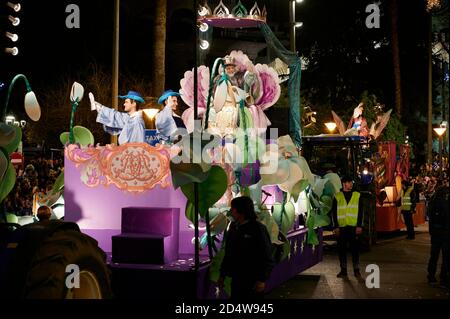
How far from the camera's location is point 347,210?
42.4 feet

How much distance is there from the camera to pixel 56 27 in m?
35.5

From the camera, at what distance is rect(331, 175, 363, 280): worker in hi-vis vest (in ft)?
42.3

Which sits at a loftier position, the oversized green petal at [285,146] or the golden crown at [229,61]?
the golden crown at [229,61]

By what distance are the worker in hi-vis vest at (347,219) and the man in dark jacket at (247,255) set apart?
600 cm

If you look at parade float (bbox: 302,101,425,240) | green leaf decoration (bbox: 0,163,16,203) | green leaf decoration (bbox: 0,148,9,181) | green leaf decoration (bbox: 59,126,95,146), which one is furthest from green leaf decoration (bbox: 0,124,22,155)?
parade float (bbox: 302,101,425,240)

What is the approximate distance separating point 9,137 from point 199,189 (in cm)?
203

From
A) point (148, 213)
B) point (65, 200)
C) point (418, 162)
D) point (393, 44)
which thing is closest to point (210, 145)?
point (148, 213)

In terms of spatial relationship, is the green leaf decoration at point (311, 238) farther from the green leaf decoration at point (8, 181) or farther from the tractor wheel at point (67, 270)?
the tractor wheel at point (67, 270)

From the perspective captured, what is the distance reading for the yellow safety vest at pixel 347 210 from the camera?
12.9 m

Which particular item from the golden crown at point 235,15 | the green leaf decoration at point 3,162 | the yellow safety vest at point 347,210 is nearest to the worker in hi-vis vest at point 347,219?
the yellow safety vest at point 347,210

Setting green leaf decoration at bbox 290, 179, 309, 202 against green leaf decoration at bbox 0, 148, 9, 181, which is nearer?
green leaf decoration at bbox 0, 148, 9, 181

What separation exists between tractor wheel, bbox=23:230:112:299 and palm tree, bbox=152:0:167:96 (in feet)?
49.9

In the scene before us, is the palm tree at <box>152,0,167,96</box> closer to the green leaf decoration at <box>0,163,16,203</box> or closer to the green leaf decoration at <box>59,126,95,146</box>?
the green leaf decoration at <box>59,126,95,146</box>

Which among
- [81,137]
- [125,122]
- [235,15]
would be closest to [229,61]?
[235,15]
